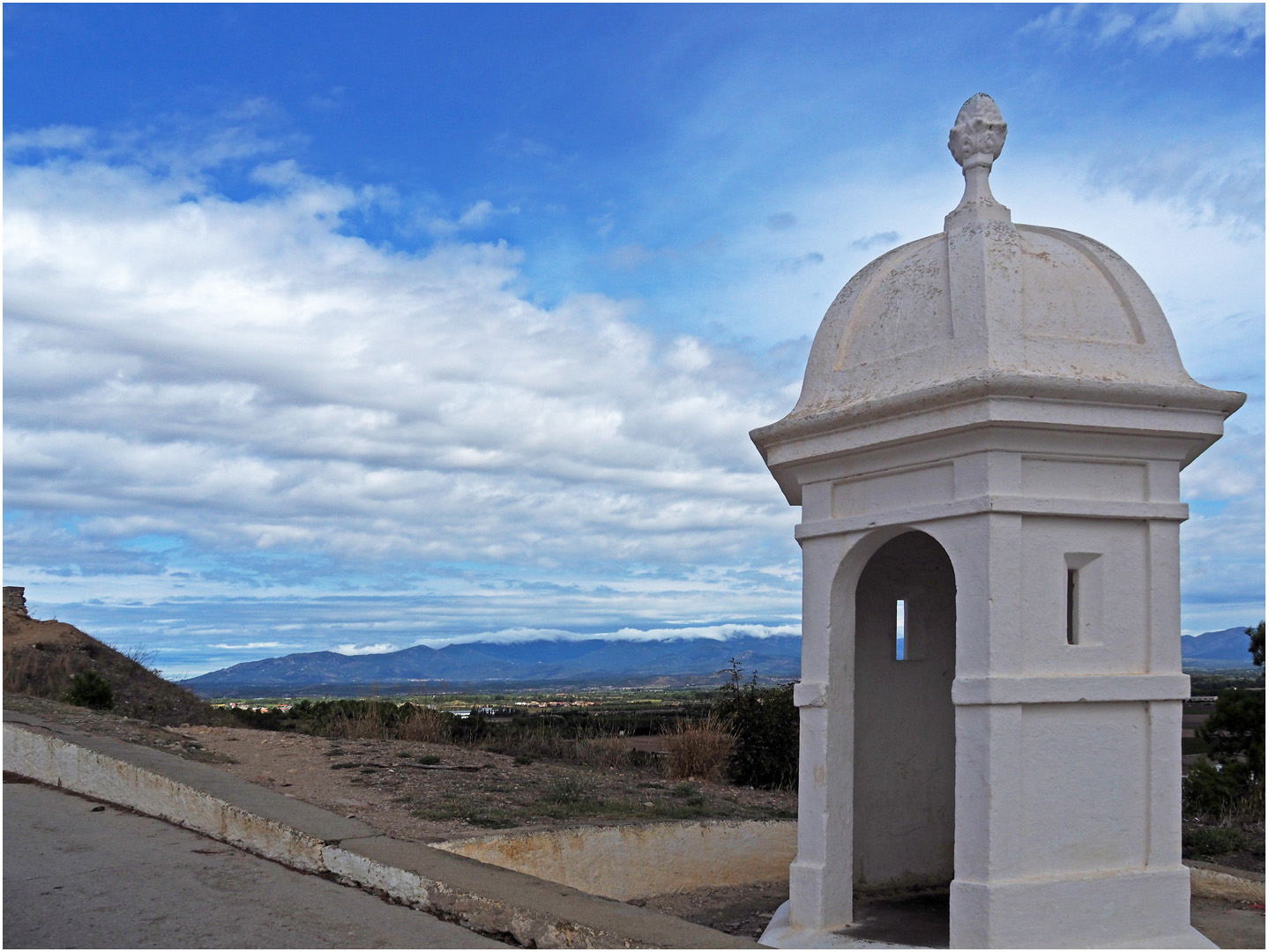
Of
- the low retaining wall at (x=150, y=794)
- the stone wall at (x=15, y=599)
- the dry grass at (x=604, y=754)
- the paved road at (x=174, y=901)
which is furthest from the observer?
the stone wall at (x=15, y=599)

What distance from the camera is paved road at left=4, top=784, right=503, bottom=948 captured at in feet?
16.5

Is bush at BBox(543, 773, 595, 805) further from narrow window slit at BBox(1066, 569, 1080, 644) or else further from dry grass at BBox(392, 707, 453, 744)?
narrow window slit at BBox(1066, 569, 1080, 644)

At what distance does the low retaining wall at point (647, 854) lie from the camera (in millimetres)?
7727

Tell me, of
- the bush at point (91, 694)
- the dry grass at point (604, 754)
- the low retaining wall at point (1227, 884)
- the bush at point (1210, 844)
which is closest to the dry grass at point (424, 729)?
the dry grass at point (604, 754)

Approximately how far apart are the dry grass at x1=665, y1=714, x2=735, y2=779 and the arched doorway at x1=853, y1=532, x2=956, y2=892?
6.22 meters

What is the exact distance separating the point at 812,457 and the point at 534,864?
3911mm

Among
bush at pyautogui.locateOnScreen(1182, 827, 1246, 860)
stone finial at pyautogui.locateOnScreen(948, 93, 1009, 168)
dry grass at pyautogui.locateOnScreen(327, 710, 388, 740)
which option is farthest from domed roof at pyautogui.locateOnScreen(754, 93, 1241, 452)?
dry grass at pyautogui.locateOnScreen(327, 710, 388, 740)

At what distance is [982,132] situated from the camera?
5926 mm

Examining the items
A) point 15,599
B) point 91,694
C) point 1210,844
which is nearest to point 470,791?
point 1210,844

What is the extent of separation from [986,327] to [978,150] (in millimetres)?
1265

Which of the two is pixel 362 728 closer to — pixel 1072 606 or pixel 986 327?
pixel 1072 606

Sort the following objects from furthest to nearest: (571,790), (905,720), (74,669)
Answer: (74,669) < (571,790) < (905,720)

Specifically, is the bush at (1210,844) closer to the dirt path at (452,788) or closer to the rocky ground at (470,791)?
the rocky ground at (470,791)

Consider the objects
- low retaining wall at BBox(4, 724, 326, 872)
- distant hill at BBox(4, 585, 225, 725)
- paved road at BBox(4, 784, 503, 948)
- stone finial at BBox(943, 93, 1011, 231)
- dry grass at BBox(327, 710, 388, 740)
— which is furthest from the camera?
distant hill at BBox(4, 585, 225, 725)
